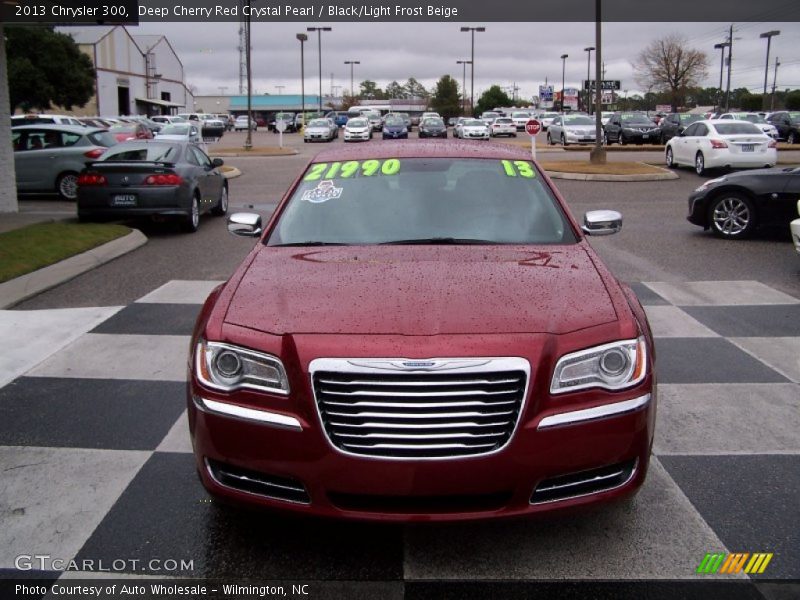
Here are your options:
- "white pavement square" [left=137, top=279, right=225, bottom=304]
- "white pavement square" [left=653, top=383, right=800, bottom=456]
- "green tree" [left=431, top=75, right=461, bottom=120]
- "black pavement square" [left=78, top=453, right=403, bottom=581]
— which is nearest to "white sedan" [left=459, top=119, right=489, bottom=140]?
"white pavement square" [left=137, top=279, right=225, bottom=304]

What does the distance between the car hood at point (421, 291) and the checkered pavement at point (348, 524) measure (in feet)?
2.72

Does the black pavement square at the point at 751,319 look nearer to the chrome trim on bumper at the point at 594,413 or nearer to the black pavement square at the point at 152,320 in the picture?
the chrome trim on bumper at the point at 594,413

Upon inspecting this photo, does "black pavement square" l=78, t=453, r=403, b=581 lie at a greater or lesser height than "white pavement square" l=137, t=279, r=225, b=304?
lesser

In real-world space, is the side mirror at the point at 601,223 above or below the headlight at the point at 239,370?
above

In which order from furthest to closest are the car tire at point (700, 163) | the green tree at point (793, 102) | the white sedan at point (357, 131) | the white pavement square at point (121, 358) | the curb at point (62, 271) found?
the green tree at point (793, 102) → the white sedan at point (357, 131) → the car tire at point (700, 163) → the curb at point (62, 271) → the white pavement square at point (121, 358)

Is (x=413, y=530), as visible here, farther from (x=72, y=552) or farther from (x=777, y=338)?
(x=777, y=338)

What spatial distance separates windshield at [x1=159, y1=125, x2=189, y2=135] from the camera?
101 feet

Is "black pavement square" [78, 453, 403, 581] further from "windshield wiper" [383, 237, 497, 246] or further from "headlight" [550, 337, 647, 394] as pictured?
"windshield wiper" [383, 237, 497, 246]

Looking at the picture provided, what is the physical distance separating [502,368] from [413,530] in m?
1.06

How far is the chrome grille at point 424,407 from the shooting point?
122 inches

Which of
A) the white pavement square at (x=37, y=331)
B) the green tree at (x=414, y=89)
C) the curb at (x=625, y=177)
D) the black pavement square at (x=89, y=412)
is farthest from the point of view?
the green tree at (x=414, y=89)

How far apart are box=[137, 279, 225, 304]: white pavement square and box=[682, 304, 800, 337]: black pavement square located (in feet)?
16.2

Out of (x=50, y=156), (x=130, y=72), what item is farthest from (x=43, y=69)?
(x=50, y=156)

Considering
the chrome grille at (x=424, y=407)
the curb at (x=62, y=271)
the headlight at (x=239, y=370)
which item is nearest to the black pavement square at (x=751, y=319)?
the chrome grille at (x=424, y=407)
